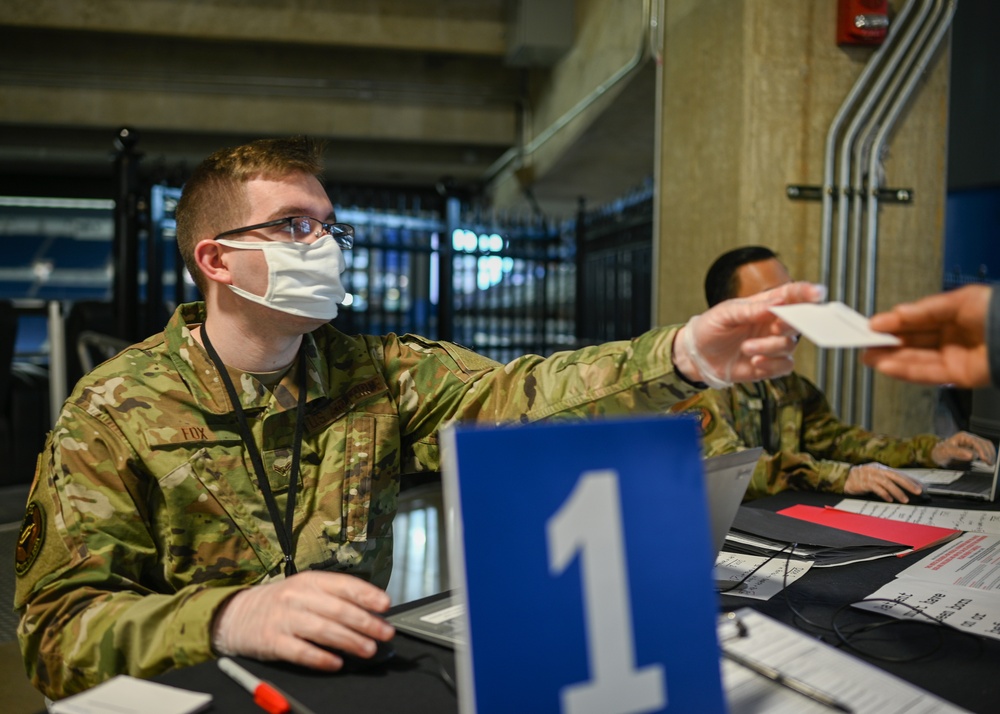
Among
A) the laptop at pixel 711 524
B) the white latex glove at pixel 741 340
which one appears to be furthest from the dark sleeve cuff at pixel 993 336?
the laptop at pixel 711 524

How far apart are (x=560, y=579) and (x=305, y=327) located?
2.99ft

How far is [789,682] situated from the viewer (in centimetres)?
81

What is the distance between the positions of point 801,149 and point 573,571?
2.87 metres

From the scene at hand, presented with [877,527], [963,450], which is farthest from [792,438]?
[877,527]

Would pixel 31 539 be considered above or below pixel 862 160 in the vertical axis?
below

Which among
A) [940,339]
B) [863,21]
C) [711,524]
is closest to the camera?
[940,339]

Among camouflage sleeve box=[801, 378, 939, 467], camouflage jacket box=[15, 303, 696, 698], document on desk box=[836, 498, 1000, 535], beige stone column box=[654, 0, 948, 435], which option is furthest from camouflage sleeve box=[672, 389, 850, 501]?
beige stone column box=[654, 0, 948, 435]

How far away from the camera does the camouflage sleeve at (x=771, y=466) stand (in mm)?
1862

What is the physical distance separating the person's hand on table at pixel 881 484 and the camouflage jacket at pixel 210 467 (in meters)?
0.79

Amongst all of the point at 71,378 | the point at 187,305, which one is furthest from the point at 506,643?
the point at 71,378

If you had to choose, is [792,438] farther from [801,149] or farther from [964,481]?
[801,149]

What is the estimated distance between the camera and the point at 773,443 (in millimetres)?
2340

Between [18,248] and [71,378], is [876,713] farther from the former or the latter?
[18,248]

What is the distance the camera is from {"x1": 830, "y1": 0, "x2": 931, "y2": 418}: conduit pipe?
10.0 feet
